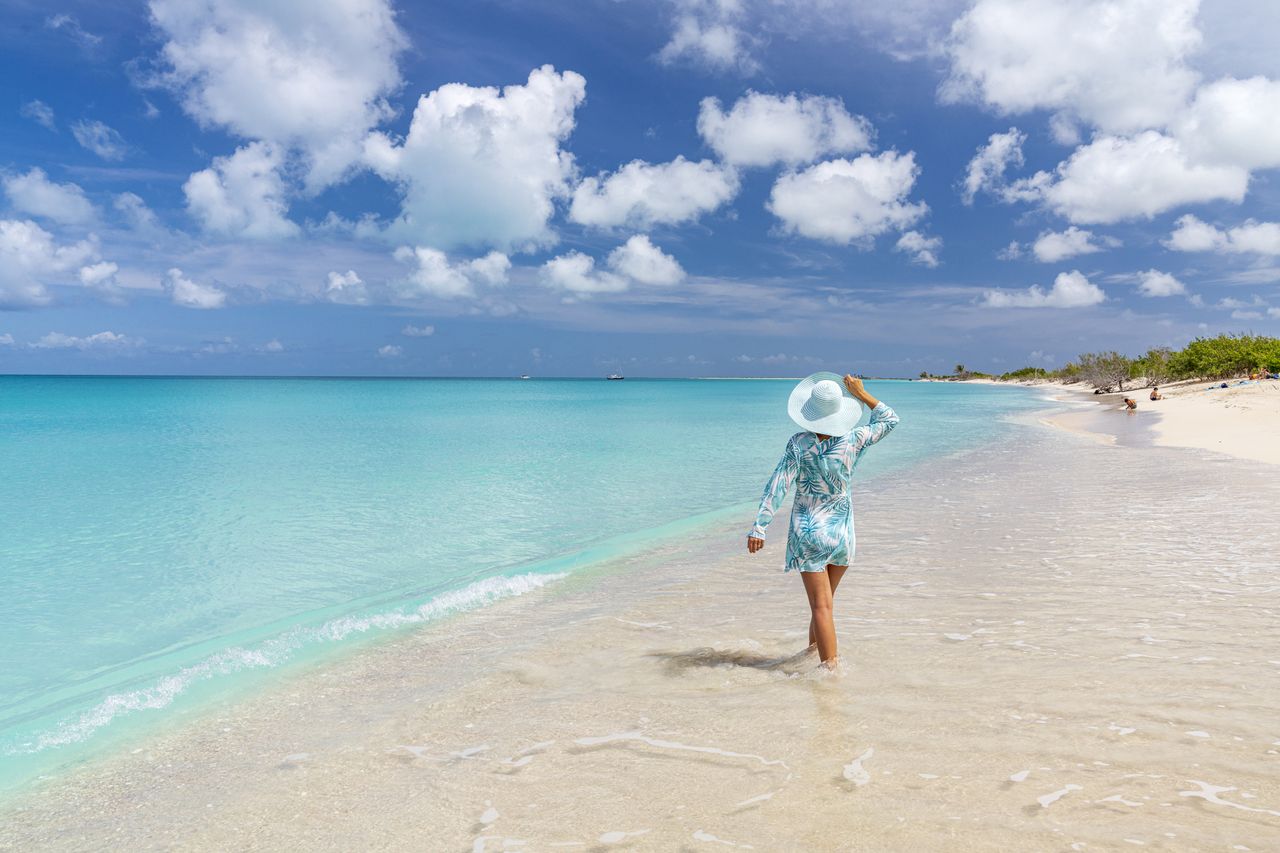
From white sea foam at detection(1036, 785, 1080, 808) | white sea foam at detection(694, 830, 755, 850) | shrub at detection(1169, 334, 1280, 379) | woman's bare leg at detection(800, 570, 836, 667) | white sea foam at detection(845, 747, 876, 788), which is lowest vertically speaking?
white sea foam at detection(694, 830, 755, 850)

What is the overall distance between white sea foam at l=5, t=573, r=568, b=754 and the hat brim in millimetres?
5307

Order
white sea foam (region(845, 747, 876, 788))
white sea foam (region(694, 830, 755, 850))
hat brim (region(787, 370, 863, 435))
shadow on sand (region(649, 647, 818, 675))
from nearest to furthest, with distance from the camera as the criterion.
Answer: white sea foam (region(694, 830, 755, 850)) → white sea foam (region(845, 747, 876, 788)) → hat brim (region(787, 370, 863, 435)) → shadow on sand (region(649, 647, 818, 675))

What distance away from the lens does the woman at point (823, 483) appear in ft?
18.9

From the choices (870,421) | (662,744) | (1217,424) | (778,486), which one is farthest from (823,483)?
(1217,424)

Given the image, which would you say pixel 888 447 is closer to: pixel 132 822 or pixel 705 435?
pixel 705 435

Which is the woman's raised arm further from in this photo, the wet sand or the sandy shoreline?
the sandy shoreline

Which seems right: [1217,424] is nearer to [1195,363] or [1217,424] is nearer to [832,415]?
Result: [832,415]

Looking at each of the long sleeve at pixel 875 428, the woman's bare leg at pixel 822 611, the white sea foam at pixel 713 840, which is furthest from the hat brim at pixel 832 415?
the white sea foam at pixel 713 840

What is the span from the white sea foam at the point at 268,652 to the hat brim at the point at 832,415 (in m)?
5.31

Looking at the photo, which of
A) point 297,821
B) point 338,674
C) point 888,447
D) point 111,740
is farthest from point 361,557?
point 888,447

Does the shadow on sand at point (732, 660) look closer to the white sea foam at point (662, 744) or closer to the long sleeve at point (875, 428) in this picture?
the white sea foam at point (662, 744)

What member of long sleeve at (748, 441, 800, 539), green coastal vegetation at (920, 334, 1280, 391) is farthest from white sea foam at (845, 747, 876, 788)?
green coastal vegetation at (920, 334, 1280, 391)

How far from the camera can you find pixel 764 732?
16.7 feet

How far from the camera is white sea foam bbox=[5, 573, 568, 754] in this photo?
6.11 metres
